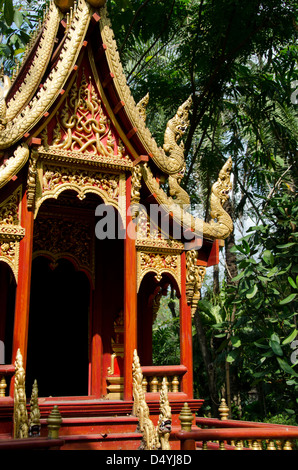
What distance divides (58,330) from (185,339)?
8.09ft

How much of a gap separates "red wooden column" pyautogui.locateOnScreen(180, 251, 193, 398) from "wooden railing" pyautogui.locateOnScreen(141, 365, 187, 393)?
11 centimetres

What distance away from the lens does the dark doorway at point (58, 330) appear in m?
8.91

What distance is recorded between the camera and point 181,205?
791cm

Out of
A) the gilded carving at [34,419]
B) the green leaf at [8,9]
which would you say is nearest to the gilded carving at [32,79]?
the green leaf at [8,9]

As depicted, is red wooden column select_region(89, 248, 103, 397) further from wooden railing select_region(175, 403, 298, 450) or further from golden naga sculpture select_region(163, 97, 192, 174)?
wooden railing select_region(175, 403, 298, 450)

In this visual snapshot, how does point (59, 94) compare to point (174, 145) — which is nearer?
point (59, 94)

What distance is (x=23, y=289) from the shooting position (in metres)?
6.53

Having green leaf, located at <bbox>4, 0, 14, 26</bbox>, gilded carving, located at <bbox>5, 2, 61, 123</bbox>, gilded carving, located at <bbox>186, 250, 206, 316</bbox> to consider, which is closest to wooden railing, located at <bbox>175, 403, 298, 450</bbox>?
gilded carving, located at <bbox>186, 250, 206, 316</bbox>

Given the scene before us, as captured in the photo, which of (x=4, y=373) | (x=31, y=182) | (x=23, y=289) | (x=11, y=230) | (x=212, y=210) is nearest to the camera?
(x=4, y=373)

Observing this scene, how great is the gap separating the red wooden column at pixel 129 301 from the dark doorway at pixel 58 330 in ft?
6.00

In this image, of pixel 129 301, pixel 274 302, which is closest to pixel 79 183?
pixel 129 301

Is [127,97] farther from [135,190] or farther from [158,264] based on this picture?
[158,264]

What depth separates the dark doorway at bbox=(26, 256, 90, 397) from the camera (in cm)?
891

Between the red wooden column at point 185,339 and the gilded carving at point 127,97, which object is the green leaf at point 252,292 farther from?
the gilded carving at point 127,97
